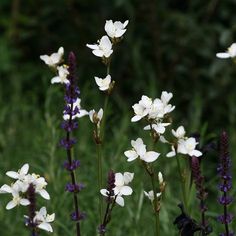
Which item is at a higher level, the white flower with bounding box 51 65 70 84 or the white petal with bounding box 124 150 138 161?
the white flower with bounding box 51 65 70 84

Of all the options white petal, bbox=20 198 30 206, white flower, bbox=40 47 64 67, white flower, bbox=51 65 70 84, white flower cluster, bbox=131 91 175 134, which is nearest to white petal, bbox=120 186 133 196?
white flower cluster, bbox=131 91 175 134

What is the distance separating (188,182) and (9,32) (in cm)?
339

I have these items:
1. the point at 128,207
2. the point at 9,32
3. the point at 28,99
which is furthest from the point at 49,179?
the point at 9,32

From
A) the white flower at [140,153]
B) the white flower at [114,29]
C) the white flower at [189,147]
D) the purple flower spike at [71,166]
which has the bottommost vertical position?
the white flower at [140,153]

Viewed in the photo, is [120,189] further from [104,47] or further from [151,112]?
[104,47]

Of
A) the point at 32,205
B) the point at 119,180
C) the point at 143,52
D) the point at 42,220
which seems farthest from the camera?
the point at 143,52

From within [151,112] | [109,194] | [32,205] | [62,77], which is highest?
[62,77]

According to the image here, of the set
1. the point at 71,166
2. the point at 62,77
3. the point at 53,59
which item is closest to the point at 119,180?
the point at 71,166

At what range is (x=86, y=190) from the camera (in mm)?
3434

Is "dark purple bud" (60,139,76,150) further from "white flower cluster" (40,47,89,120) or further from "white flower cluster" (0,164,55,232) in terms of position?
"white flower cluster" (0,164,55,232)

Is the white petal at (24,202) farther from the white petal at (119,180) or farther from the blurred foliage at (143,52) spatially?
the blurred foliage at (143,52)

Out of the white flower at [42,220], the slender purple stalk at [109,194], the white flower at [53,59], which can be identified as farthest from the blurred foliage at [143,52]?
the white flower at [42,220]

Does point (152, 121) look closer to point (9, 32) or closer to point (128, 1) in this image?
point (128, 1)

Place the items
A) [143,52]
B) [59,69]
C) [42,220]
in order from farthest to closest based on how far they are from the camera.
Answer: [143,52], [59,69], [42,220]
